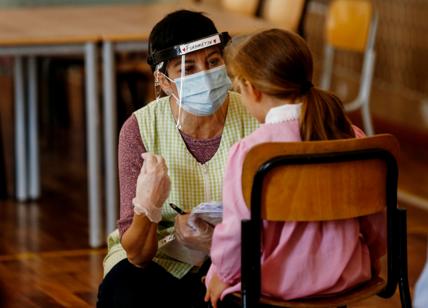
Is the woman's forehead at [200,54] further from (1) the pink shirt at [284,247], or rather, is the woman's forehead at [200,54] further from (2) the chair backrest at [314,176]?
(2) the chair backrest at [314,176]

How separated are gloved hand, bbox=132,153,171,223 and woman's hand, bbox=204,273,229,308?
226mm

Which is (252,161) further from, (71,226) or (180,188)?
(71,226)

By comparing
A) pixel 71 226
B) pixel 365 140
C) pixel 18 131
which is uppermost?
pixel 365 140

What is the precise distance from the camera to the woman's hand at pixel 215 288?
90.9 inches

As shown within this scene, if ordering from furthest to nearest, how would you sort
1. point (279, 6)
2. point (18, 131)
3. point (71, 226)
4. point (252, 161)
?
1. point (279, 6)
2. point (18, 131)
3. point (71, 226)
4. point (252, 161)

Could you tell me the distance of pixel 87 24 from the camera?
186 inches

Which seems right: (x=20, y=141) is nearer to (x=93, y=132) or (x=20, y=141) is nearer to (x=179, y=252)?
(x=93, y=132)

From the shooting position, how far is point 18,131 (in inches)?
198

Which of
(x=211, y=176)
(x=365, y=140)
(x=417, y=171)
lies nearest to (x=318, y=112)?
(x=365, y=140)

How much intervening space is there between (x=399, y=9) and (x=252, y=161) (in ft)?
15.3

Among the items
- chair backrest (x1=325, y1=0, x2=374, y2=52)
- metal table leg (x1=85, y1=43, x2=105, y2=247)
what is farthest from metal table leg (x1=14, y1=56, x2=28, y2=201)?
chair backrest (x1=325, y1=0, x2=374, y2=52)

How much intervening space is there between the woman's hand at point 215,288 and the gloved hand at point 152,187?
8.9 inches

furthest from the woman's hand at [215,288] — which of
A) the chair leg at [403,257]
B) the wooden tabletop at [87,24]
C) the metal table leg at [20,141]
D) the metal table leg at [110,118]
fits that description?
the metal table leg at [20,141]

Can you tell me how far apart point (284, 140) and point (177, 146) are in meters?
0.47
